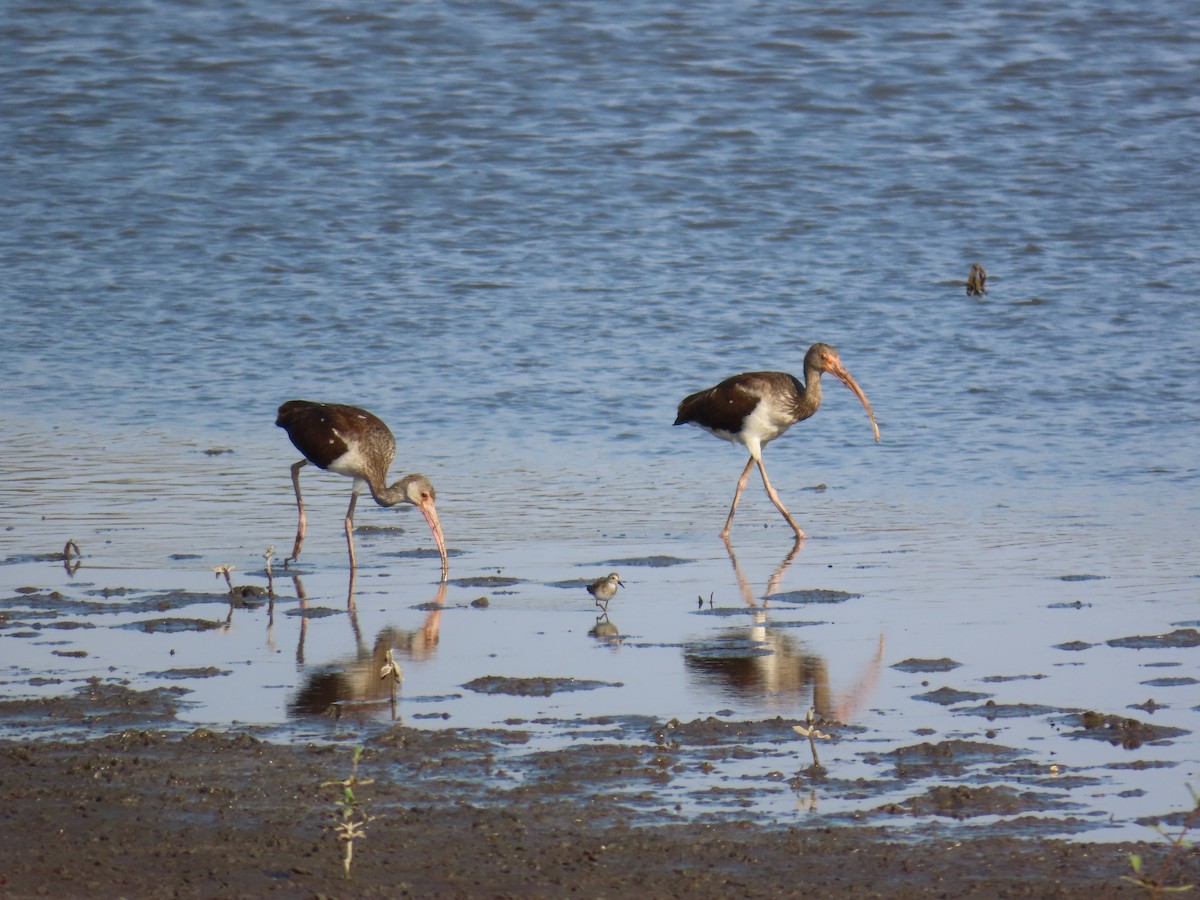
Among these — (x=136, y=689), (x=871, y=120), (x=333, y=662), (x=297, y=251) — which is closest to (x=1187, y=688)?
(x=333, y=662)

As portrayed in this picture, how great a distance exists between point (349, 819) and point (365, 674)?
2375 mm

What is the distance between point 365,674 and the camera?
864 centimetres

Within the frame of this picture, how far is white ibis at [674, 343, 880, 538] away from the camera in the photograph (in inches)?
555

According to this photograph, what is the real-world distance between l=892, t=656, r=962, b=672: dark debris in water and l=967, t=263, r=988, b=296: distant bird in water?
462 inches

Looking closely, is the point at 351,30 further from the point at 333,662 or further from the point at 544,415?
the point at 333,662

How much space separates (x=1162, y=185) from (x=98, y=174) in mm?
13666

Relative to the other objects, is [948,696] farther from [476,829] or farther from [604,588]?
[476,829]

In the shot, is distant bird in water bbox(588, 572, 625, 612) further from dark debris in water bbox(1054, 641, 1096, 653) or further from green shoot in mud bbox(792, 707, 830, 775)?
green shoot in mud bbox(792, 707, 830, 775)

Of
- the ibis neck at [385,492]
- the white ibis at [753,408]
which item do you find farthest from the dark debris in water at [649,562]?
the white ibis at [753,408]

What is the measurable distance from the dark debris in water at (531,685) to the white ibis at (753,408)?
5451mm

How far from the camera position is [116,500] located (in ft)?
42.9

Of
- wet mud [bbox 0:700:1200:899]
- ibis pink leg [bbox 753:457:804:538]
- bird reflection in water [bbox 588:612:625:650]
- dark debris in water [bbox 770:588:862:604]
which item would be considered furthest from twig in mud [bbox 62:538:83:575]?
ibis pink leg [bbox 753:457:804:538]

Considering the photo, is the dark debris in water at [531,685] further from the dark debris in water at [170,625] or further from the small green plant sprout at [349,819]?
the dark debris in water at [170,625]

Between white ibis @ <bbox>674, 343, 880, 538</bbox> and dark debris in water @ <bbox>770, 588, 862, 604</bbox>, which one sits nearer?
dark debris in water @ <bbox>770, 588, 862, 604</bbox>
